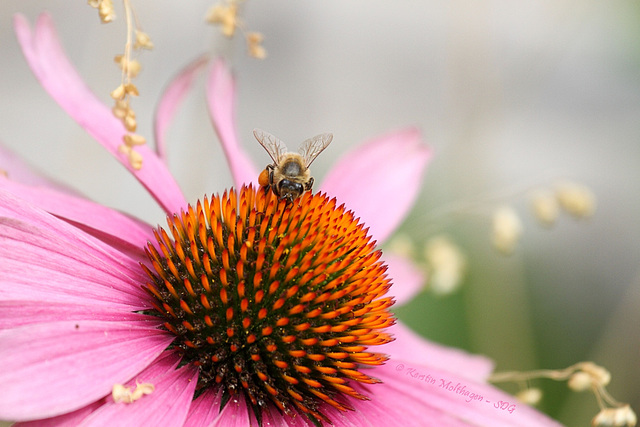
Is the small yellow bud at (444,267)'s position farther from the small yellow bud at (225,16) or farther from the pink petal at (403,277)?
the small yellow bud at (225,16)

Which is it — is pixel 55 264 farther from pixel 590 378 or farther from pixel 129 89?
pixel 590 378

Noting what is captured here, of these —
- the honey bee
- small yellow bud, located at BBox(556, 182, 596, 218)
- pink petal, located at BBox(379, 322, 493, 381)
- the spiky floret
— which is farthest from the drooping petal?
small yellow bud, located at BBox(556, 182, 596, 218)

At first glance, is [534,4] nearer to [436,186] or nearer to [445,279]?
[436,186]

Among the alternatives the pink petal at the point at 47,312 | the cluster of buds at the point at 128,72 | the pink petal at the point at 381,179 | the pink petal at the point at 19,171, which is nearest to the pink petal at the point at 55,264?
the pink petal at the point at 47,312

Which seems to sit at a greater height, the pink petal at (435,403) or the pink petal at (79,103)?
the pink petal at (79,103)

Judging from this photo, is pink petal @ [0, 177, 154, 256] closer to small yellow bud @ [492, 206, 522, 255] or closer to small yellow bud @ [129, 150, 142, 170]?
small yellow bud @ [129, 150, 142, 170]
